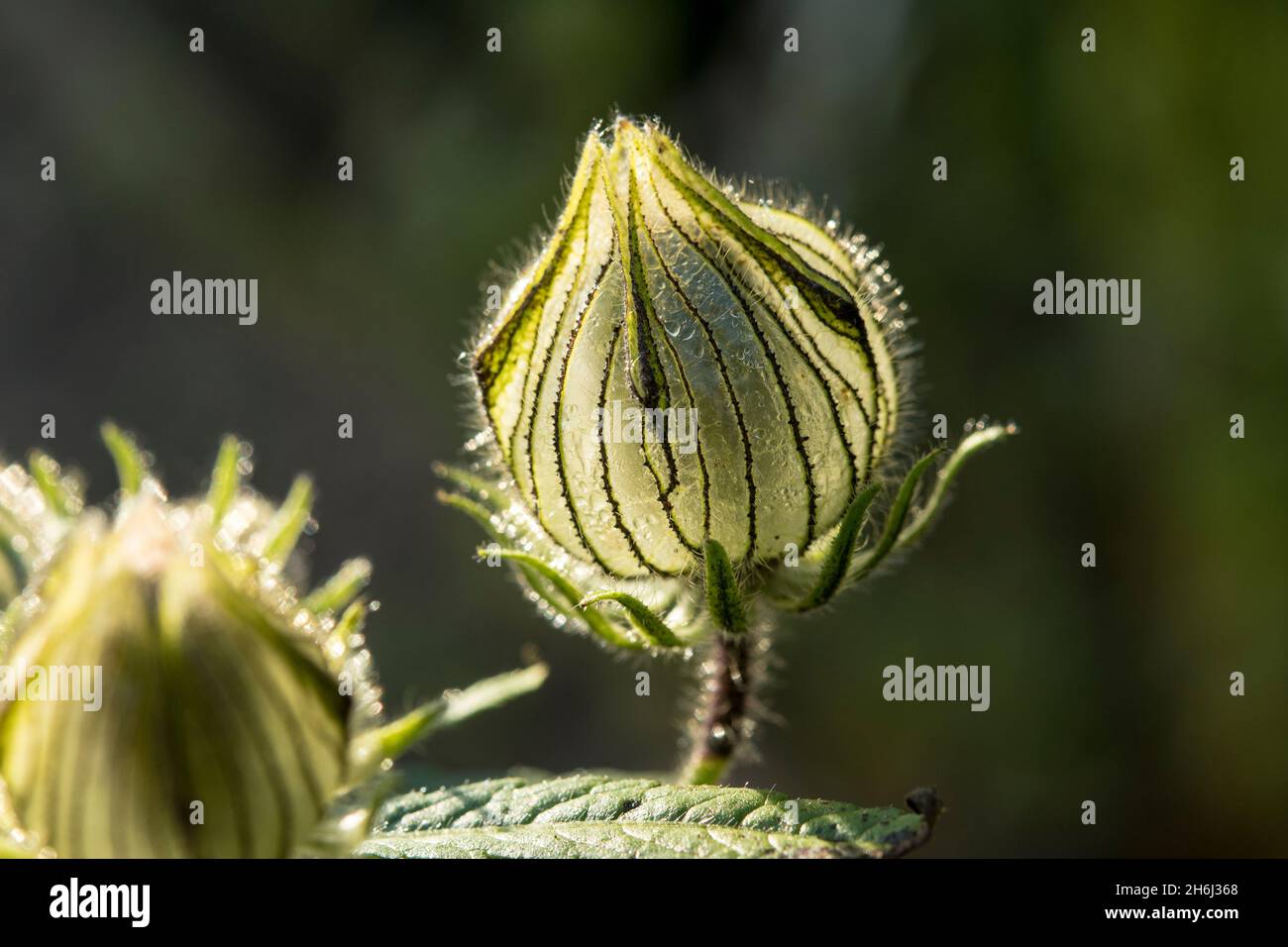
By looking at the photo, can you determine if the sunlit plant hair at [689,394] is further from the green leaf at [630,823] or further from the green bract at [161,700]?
the green bract at [161,700]

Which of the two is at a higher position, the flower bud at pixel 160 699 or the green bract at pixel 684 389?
the green bract at pixel 684 389

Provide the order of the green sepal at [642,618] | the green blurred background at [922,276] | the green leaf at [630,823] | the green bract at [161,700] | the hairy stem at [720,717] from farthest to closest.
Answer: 1. the green blurred background at [922,276]
2. the hairy stem at [720,717]
3. the green sepal at [642,618]
4. the green leaf at [630,823]
5. the green bract at [161,700]

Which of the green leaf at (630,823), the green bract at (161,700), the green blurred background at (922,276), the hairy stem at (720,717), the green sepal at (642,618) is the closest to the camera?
the green bract at (161,700)

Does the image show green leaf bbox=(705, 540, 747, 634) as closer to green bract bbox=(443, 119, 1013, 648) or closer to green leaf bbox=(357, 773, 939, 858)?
green bract bbox=(443, 119, 1013, 648)

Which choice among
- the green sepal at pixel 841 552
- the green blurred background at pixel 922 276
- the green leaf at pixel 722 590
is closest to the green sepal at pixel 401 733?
the green leaf at pixel 722 590

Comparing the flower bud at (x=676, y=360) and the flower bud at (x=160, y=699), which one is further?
the flower bud at (x=676, y=360)
